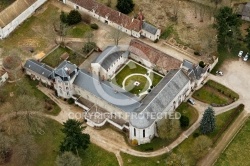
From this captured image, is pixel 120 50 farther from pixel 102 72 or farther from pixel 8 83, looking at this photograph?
pixel 8 83

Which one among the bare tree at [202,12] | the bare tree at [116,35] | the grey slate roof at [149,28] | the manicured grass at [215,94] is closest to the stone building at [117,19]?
the grey slate roof at [149,28]

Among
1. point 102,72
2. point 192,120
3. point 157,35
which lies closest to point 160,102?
point 192,120

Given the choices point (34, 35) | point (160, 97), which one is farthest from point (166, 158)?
point (34, 35)

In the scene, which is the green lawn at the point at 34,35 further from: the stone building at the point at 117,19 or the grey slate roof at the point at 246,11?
the grey slate roof at the point at 246,11

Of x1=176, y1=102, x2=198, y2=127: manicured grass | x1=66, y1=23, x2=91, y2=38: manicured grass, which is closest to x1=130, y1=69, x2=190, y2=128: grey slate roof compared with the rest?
x1=176, y1=102, x2=198, y2=127: manicured grass

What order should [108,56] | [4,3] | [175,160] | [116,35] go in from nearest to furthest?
[175,160], [108,56], [116,35], [4,3]

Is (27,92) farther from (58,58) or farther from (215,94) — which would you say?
(215,94)
